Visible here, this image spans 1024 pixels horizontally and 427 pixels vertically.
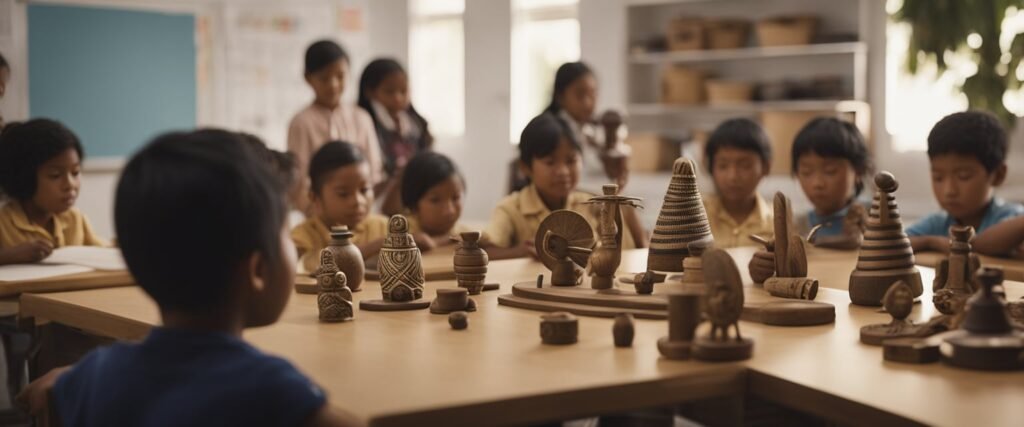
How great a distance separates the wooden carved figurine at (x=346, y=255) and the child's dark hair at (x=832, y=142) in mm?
1701

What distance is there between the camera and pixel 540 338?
72.8 inches

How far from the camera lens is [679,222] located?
2354 millimetres

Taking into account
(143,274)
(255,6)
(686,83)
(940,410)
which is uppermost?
(255,6)

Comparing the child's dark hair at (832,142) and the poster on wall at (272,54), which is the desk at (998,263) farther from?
the poster on wall at (272,54)

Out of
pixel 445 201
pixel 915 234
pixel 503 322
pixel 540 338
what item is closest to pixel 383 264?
pixel 503 322

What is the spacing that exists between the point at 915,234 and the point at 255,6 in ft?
19.2

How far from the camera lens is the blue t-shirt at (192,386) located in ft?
4.26

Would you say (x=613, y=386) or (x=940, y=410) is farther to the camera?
(x=613, y=386)

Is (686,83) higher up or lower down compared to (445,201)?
higher up

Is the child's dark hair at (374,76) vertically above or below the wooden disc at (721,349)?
above

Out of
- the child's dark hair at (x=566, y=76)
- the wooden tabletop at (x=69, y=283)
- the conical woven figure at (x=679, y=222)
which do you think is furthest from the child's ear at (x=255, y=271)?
the child's dark hair at (x=566, y=76)

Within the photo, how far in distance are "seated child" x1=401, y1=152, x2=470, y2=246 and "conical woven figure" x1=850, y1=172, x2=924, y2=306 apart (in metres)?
1.83

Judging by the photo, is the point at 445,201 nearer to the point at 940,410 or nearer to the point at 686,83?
the point at 940,410

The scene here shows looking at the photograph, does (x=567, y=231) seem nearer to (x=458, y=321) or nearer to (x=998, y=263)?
(x=458, y=321)
